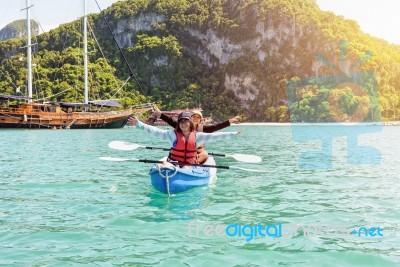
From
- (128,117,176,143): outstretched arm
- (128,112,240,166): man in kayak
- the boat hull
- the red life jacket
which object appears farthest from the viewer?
the boat hull

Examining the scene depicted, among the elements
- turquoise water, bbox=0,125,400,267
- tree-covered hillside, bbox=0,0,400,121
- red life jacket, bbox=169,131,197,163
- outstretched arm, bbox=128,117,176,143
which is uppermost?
tree-covered hillside, bbox=0,0,400,121

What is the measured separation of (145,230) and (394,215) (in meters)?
5.18

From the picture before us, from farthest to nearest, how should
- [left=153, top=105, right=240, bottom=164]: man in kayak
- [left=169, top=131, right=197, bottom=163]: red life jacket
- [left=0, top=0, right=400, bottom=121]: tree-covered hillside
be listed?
[left=0, top=0, right=400, bottom=121]: tree-covered hillside → [left=153, top=105, right=240, bottom=164]: man in kayak → [left=169, top=131, right=197, bottom=163]: red life jacket

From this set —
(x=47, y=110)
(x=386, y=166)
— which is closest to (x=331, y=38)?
(x=47, y=110)

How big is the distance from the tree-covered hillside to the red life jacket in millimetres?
99085

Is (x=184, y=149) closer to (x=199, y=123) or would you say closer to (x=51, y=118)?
(x=199, y=123)

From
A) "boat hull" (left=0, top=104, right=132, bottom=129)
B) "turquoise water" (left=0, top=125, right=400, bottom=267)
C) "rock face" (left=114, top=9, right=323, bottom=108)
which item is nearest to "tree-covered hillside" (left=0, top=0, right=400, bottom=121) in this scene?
"rock face" (left=114, top=9, right=323, bottom=108)

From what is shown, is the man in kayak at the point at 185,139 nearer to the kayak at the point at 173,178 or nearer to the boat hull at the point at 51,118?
the kayak at the point at 173,178

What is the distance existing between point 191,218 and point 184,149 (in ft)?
9.33

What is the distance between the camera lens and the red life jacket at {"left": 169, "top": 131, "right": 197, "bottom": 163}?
36.7 ft

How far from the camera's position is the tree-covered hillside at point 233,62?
116m

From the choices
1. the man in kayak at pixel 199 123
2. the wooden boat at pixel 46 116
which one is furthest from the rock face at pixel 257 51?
the man in kayak at pixel 199 123

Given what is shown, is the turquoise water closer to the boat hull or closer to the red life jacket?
the red life jacket

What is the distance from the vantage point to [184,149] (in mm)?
11242
